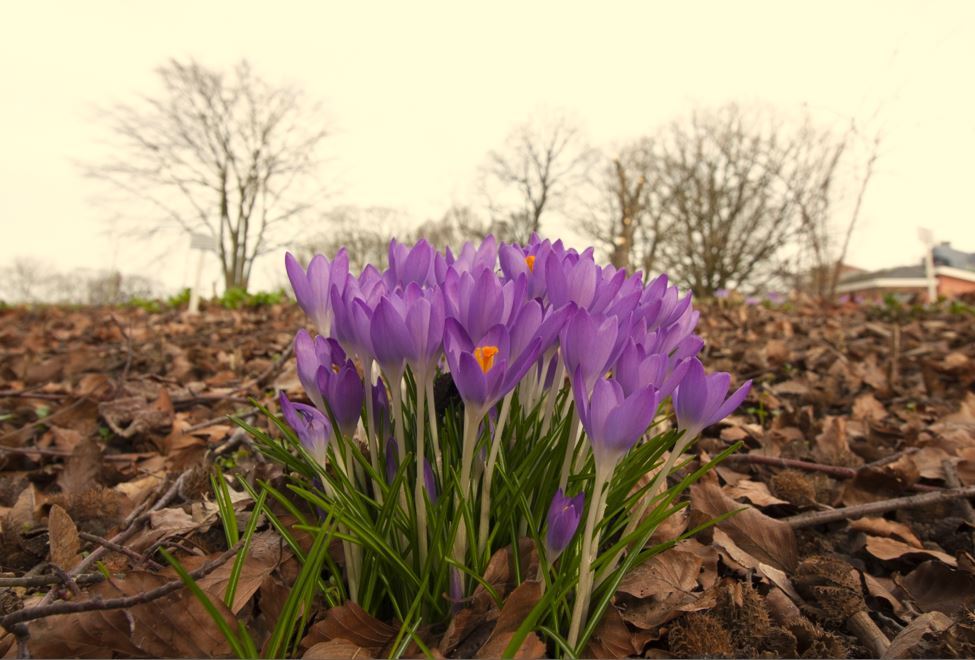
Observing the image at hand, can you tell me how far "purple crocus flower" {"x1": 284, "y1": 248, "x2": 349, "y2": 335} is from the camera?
0.94m

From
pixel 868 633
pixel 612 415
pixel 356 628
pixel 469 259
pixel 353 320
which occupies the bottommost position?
pixel 868 633

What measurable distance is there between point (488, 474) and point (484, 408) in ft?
0.43

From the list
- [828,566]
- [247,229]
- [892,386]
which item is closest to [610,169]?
[247,229]

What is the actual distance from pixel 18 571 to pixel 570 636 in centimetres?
123

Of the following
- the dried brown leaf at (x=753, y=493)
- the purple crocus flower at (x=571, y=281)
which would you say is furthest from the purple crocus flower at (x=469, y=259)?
the dried brown leaf at (x=753, y=493)

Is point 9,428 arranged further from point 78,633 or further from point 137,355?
point 78,633

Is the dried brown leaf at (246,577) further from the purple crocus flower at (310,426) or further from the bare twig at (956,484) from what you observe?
the bare twig at (956,484)

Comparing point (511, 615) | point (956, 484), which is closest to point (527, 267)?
point (511, 615)

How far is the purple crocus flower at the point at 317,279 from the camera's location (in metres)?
0.94

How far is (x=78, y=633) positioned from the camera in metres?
0.87

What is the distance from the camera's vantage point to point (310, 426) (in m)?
0.90

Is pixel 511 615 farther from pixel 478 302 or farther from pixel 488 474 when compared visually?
pixel 478 302

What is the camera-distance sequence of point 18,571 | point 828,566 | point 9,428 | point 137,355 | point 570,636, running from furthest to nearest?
1. point 137,355
2. point 9,428
3. point 18,571
4. point 828,566
5. point 570,636

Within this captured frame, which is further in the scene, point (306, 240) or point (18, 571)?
point (306, 240)
